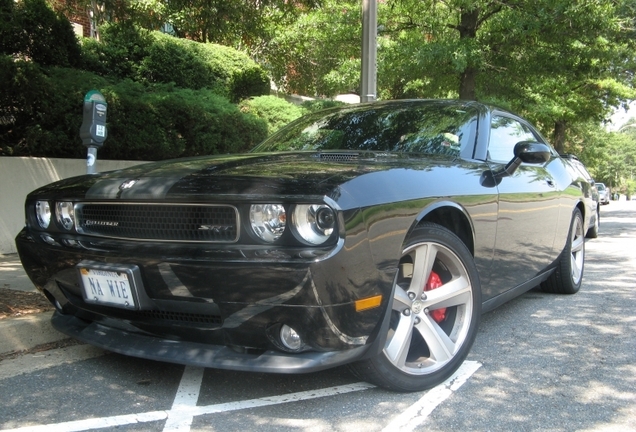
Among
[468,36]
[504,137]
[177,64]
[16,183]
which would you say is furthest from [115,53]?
[504,137]

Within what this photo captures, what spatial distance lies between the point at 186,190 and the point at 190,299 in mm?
465

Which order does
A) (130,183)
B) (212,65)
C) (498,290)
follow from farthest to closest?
(212,65)
(498,290)
(130,183)

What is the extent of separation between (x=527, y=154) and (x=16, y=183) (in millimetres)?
5569

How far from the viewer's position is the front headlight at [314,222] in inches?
91.6

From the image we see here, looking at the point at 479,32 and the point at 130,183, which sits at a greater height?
the point at 479,32

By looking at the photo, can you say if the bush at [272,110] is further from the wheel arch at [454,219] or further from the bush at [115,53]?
the wheel arch at [454,219]

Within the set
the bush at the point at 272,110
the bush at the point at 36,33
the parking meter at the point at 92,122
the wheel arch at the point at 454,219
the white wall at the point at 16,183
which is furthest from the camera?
the bush at the point at 272,110

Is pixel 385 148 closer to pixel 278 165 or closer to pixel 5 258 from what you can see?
pixel 278 165

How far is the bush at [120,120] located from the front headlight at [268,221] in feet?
17.0

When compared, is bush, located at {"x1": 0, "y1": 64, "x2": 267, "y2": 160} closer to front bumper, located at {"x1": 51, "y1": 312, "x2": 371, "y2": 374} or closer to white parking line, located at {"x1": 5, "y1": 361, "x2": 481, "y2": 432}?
front bumper, located at {"x1": 51, "y1": 312, "x2": 371, "y2": 374}

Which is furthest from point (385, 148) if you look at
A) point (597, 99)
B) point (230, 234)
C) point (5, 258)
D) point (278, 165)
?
point (597, 99)

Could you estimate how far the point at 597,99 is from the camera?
1855 cm

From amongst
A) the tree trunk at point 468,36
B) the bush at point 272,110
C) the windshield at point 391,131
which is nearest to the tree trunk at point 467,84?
the tree trunk at point 468,36

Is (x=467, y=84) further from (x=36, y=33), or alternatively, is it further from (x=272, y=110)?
(x=36, y=33)
